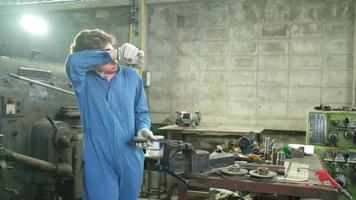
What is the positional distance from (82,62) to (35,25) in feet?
12.4

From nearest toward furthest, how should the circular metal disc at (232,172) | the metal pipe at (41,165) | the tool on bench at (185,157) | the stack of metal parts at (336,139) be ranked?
the tool on bench at (185,157) < the circular metal disc at (232,172) < the metal pipe at (41,165) < the stack of metal parts at (336,139)

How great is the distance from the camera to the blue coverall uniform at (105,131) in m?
1.55

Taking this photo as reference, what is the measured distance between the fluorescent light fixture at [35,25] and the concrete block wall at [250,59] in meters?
1.60

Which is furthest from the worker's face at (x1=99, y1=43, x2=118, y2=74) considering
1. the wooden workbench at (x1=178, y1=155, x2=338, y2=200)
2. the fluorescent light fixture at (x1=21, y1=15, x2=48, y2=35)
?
the fluorescent light fixture at (x1=21, y1=15, x2=48, y2=35)

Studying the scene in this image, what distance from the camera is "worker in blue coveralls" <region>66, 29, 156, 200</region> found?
1.55 metres

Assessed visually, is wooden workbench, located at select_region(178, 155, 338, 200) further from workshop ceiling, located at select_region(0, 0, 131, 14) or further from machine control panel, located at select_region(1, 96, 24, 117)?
workshop ceiling, located at select_region(0, 0, 131, 14)

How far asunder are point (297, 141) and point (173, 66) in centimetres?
177

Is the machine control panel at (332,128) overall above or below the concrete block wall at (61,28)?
below

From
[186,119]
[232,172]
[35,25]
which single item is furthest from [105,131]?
[35,25]

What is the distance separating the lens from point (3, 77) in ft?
7.70

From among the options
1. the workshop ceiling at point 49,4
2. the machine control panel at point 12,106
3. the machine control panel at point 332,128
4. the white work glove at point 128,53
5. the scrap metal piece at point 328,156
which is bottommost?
the scrap metal piece at point 328,156

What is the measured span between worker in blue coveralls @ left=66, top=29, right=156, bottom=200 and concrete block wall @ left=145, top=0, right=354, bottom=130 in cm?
275

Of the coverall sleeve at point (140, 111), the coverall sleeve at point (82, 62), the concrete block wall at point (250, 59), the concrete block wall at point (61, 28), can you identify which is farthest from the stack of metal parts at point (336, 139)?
the concrete block wall at point (61, 28)

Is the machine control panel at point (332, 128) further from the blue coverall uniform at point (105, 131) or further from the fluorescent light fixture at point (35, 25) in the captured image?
the fluorescent light fixture at point (35, 25)
